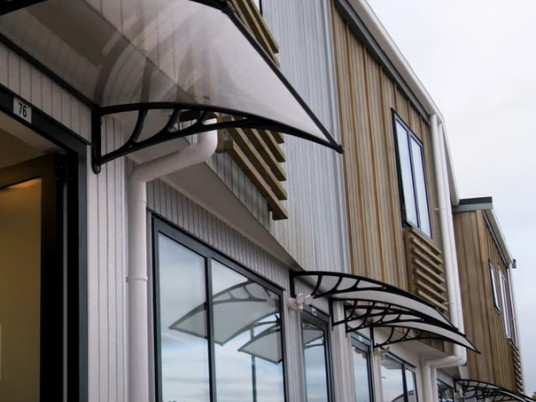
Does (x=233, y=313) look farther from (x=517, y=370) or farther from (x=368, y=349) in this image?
(x=517, y=370)

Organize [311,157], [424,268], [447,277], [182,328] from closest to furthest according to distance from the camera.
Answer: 1. [182,328]
2. [311,157]
3. [424,268]
4. [447,277]

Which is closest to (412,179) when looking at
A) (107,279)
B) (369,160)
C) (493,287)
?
(369,160)

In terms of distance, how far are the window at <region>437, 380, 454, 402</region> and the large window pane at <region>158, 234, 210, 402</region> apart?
11680 millimetres

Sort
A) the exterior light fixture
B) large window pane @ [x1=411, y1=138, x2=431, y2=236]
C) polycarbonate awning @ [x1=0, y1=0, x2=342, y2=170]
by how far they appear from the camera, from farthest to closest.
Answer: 1. large window pane @ [x1=411, y1=138, x2=431, y2=236]
2. the exterior light fixture
3. polycarbonate awning @ [x1=0, y1=0, x2=342, y2=170]

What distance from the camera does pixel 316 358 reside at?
29.2 ft

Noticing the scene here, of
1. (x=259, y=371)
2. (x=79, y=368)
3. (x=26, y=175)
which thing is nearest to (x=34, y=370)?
(x=79, y=368)

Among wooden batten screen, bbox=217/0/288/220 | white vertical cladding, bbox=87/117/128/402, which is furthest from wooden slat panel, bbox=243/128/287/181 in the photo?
white vertical cladding, bbox=87/117/128/402

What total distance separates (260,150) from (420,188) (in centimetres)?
826

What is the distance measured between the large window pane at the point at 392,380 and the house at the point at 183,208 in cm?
80

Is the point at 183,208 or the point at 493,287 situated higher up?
the point at 493,287

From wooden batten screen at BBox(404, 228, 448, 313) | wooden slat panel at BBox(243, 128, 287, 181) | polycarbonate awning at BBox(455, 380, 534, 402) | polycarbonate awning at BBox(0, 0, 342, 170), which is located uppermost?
wooden batten screen at BBox(404, 228, 448, 313)

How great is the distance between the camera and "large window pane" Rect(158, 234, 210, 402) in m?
5.38

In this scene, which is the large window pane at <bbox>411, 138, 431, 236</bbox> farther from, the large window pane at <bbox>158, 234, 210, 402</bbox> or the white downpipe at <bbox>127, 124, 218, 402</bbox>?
the white downpipe at <bbox>127, 124, 218, 402</bbox>

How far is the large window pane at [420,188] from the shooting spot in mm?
14406
